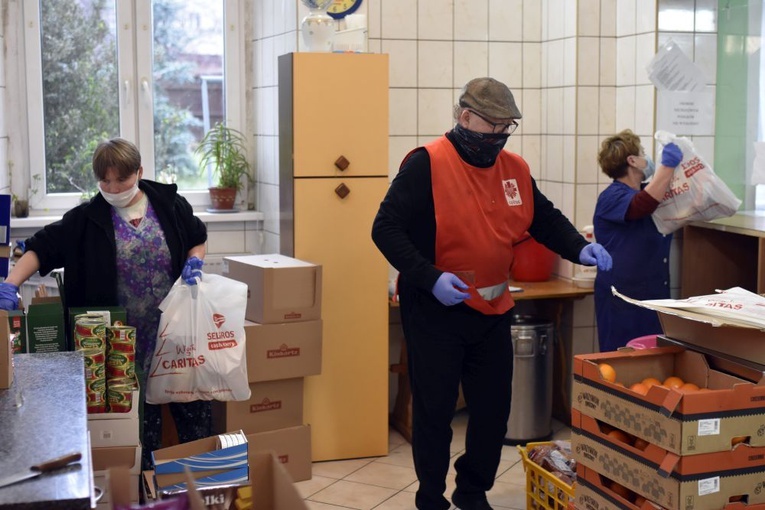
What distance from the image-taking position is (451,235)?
3104 millimetres

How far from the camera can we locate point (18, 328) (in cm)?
289

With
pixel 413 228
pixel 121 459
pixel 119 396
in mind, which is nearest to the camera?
pixel 121 459

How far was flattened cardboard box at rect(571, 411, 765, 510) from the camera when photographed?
220 cm

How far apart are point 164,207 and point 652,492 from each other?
1913 mm

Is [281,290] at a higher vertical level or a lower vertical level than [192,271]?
lower

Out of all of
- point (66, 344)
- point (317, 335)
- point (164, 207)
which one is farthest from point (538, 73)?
point (66, 344)

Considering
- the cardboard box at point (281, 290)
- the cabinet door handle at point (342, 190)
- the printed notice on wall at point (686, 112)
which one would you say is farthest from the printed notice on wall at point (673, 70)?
the cardboard box at point (281, 290)

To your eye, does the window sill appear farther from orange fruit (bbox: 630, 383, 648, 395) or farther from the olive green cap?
orange fruit (bbox: 630, 383, 648, 395)

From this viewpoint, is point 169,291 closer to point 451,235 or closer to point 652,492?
point 451,235

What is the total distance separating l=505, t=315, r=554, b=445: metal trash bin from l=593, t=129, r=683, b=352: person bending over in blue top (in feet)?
1.63

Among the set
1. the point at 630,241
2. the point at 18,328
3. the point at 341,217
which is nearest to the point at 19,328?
the point at 18,328

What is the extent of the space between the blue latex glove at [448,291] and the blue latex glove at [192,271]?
835 mm

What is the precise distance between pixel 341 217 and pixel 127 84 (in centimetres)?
140

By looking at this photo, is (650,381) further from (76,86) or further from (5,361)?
(76,86)
